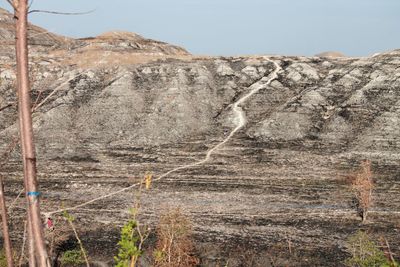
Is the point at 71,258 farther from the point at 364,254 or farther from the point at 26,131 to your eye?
the point at 26,131

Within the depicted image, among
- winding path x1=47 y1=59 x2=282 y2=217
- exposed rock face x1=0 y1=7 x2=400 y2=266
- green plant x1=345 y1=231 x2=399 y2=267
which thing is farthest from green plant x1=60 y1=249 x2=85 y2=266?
winding path x1=47 y1=59 x2=282 y2=217

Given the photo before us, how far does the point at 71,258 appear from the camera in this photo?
22984mm

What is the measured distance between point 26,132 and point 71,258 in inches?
760

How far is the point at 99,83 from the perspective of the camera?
5494 centimetres

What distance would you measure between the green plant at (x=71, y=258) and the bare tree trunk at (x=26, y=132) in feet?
62.0

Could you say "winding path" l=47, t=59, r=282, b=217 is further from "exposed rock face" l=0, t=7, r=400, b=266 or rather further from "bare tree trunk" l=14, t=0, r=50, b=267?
"bare tree trunk" l=14, t=0, r=50, b=267

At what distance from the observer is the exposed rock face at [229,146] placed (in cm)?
2745

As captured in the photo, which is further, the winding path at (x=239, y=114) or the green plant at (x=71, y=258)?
the winding path at (x=239, y=114)

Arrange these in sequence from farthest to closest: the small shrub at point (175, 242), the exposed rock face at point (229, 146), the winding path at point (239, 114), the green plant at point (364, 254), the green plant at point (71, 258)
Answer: the winding path at point (239, 114) < the exposed rock face at point (229, 146) < the green plant at point (71, 258) < the small shrub at point (175, 242) < the green plant at point (364, 254)

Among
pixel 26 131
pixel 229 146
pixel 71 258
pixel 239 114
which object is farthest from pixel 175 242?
pixel 239 114

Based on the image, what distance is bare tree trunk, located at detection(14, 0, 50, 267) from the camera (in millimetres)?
4926

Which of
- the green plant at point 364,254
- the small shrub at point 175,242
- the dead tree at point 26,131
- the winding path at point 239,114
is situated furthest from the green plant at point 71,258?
the dead tree at point 26,131

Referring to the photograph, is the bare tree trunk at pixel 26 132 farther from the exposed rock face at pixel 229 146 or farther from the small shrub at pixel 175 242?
the exposed rock face at pixel 229 146

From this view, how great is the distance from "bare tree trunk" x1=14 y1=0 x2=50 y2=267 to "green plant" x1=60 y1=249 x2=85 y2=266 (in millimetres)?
18903
